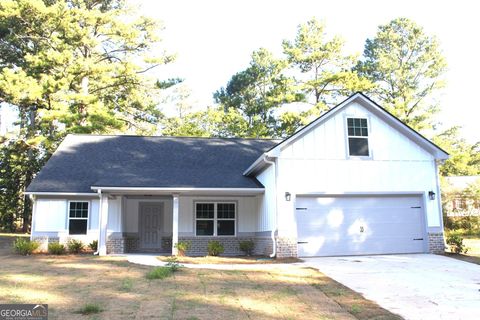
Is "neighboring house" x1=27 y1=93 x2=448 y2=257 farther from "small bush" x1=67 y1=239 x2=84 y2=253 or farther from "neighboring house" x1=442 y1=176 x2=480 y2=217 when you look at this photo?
"neighboring house" x1=442 y1=176 x2=480 y2=217

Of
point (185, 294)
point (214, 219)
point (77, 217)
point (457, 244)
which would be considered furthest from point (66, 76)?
point (457, 244)

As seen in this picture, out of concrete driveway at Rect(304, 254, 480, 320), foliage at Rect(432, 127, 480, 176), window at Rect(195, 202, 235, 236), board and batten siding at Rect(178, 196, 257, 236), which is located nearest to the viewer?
concrete driveway at Rect(304, 254, 480, 320)

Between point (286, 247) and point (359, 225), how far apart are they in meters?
2.93

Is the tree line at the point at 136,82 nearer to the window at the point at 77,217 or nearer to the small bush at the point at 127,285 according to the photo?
the window at the point at 77,217

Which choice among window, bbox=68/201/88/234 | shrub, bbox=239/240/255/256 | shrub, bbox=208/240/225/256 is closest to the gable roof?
shrub, bbox=239/240/255/256

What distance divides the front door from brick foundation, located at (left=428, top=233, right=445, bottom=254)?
36.5 feet

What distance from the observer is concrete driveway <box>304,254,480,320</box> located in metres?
7.56

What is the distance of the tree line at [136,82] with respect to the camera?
28.1 m

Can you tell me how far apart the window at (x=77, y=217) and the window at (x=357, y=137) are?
36.6 feet

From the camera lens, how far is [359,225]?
15109 mm

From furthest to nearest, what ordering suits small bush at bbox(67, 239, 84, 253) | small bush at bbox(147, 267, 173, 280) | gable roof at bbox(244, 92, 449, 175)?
small bush at bbox(67, 239, 84, 253), gable roof at bbox(244, 92, 449, 175), small bush at bbox(147, 267, 173, 280)

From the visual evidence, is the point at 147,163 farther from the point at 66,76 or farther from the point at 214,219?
the point at 66,76

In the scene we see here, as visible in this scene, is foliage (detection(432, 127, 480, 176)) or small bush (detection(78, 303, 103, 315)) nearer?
small bush (detection(78, 303, 103, 315))

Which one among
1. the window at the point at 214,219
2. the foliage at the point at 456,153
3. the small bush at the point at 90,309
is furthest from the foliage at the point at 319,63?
the small bush at the point at 90,309
